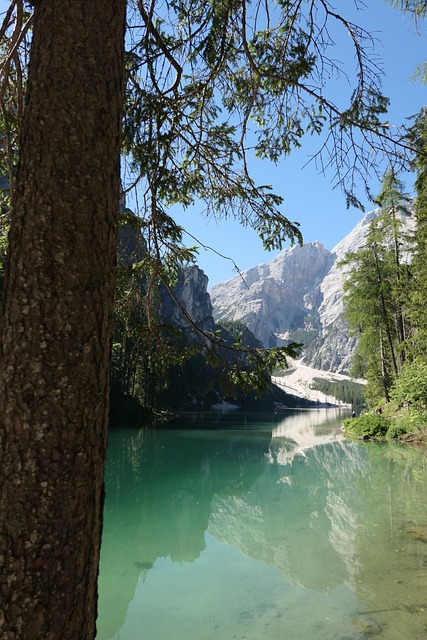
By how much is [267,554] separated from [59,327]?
7.39m

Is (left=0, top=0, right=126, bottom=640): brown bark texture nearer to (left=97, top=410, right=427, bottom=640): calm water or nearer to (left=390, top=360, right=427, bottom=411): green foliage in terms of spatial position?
(left=97, top=410, right=427, bottom=640): calm water

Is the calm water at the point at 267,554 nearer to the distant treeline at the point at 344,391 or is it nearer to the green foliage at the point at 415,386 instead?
the green foliage at the point at 415,386

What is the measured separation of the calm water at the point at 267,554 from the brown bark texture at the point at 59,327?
4361mm

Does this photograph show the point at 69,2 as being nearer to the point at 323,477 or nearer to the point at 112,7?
the point at 112,7

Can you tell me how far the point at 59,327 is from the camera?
56.9 inches

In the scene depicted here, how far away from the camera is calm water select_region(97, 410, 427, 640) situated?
16.5 feet

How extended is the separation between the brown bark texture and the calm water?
172 inches

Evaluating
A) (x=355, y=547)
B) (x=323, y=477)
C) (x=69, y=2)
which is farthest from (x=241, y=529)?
(x=69, y=2)

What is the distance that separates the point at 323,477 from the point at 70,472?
1445 centimetres

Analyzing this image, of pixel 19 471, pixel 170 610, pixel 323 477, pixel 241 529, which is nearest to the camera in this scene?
pixel 19 471

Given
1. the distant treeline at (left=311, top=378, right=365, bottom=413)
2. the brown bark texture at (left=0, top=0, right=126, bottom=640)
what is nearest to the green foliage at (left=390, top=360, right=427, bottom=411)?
the brown bark texture at (left=0, top=0, right=126, bottom=640)

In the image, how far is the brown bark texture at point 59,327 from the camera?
130cm

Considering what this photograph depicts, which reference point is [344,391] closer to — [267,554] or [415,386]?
[415,386]

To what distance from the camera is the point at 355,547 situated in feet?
24.3
